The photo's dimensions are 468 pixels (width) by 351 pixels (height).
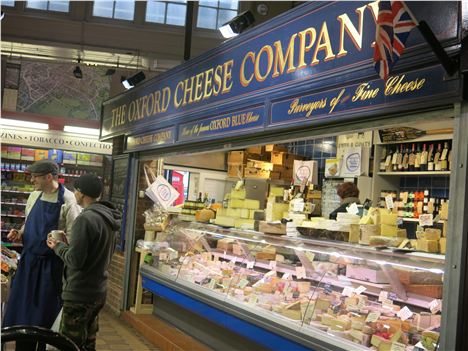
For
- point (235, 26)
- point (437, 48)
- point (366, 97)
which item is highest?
point (235, 26)

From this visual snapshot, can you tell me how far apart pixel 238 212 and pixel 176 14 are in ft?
27.9

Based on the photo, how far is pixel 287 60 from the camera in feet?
14.8

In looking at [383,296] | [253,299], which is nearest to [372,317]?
[383,296]

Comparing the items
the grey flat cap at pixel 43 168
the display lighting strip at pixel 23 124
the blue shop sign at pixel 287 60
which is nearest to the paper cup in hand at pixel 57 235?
the grey flat cap at pixel 43 168

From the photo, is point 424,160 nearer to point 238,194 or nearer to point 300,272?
point 238,194

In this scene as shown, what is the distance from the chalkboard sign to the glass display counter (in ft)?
9.18

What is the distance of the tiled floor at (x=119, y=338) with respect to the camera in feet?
20.0

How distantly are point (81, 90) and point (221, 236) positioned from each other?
8821 mm

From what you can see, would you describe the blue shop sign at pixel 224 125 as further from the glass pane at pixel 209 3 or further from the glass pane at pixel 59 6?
the glass pane at pixel 59 6

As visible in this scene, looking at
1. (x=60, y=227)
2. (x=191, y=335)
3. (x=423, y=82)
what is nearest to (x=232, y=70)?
(x=60, y=227)

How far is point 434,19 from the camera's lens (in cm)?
314

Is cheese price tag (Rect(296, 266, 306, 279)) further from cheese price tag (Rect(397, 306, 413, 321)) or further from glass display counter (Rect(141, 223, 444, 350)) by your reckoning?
cheese price tag (Rect(397, 306, 413, 321))

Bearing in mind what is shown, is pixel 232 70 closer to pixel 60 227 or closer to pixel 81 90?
pixel 60 227

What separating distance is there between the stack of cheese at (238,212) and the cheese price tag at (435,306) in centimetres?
286
